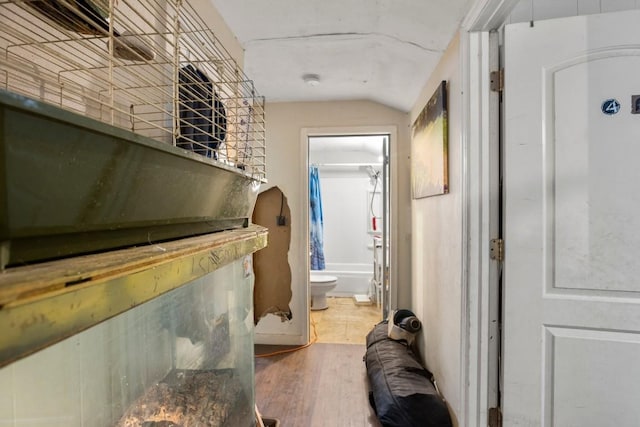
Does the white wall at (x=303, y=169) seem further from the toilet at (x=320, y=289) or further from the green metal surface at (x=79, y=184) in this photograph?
the green metal surface at (x=79, y=184)

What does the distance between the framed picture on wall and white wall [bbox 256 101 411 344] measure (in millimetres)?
318

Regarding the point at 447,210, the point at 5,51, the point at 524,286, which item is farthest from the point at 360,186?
the point at 5,51

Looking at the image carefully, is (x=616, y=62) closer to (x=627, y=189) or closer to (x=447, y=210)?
(x=627, y=189)

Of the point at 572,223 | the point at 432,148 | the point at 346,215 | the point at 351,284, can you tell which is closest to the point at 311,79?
the point at 432,148

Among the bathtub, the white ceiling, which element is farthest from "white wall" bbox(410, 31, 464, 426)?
the bathtub

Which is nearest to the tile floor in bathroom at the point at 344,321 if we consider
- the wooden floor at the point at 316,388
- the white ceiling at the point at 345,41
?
the wooden floor at the point at 316,388

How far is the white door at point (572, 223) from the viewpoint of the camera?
1.10 meters

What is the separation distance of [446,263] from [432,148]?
0.69 metres

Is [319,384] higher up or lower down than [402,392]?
lower down

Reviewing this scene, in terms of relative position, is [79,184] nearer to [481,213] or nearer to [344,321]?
[481,213]

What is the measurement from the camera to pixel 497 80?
126 centimetres

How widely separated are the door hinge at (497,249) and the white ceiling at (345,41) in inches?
40.2

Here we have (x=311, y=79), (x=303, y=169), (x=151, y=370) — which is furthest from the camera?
(x=303, y=169)

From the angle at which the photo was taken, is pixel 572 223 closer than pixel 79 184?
No
